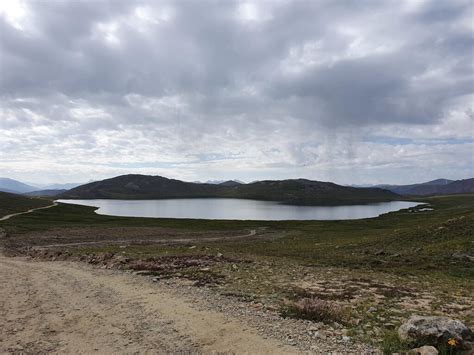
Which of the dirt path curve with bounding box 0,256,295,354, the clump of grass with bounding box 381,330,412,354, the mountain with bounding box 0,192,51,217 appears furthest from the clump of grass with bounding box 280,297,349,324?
the mountain with bounding box 0,192,51,217

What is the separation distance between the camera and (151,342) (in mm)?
12000

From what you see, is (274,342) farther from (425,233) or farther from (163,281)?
(425,233)

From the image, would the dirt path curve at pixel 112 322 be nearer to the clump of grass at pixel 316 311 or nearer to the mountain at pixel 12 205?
the clump of grass at pixel 316 311

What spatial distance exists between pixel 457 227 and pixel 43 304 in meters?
41.9

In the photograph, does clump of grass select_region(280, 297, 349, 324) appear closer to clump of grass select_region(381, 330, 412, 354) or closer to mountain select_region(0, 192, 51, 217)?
clump of grass select_region(381, 330, 412, 354)

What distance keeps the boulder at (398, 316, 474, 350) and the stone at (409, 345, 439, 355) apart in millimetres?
497

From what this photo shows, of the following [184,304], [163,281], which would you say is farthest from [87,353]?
[163,281]

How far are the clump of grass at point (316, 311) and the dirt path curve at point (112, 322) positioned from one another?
229 cm

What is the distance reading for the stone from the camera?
10.0 m

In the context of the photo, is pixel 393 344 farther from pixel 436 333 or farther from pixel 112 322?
pixel 112 322

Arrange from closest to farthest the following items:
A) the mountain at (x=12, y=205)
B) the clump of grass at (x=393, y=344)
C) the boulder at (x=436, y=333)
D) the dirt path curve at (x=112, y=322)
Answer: the boulder at (x=436, y=333) < the clump of grass at (x=393, y=344) < the dirt path curve at (x=112, y=322) < the mountain at (x=12, y=205)

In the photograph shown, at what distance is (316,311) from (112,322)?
26.0ft

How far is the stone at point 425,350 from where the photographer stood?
1003cm

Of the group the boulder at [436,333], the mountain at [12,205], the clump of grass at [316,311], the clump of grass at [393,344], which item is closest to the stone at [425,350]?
the clump of grass at [393,344]
